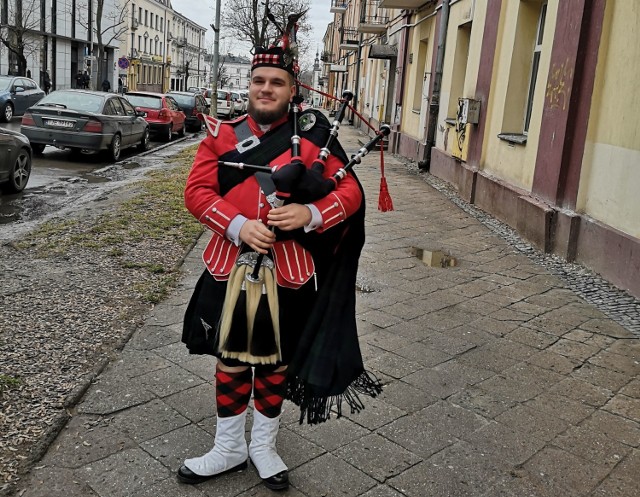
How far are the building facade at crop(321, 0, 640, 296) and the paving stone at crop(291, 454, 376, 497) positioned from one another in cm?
379

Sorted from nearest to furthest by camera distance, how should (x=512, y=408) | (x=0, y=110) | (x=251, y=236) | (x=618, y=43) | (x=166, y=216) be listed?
(x=251, y=236) < (x=512, y=408) < (x=618, y=43) < (x=166, y=216) < (x=0, y=110)

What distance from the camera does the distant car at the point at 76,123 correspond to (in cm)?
1341

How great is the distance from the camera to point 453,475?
301 centimetres

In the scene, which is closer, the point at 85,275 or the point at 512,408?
the point at 512,408

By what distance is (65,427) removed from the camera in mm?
3221

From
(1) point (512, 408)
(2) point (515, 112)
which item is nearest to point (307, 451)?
(1) point (512, 408)

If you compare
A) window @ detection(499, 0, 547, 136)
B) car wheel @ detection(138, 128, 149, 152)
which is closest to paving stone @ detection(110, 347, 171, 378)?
window @ detection(499, 0, 547, 136)

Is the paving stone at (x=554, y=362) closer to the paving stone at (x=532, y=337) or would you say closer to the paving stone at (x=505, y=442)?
the paving stone at (x=532, y=337)

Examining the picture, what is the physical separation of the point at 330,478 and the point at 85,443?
3.72ft

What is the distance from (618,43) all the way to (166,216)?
5457 mm

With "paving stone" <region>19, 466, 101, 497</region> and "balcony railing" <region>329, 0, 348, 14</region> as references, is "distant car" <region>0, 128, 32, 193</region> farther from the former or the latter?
"balcony railing" <region>329, 0, 348, 14</region>

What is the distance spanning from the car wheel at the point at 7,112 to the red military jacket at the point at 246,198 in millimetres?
20785

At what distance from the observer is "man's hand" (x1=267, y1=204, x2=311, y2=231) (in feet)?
8.25

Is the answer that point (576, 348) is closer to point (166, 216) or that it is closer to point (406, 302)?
point (406, 302)
